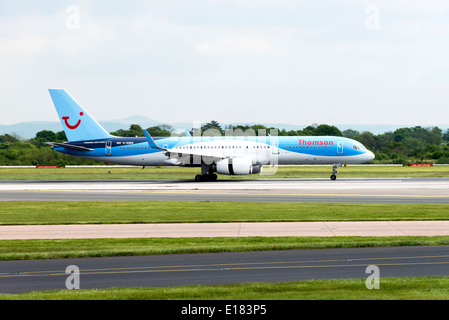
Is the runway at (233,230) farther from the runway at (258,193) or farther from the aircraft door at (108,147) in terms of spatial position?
the aircraft door at (108,147)

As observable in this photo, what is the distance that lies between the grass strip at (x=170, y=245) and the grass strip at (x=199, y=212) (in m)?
5.14

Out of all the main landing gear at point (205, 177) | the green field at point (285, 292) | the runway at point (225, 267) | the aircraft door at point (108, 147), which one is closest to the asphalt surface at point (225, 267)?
the runway at point (225, 267)

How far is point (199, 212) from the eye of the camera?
2795 centimetres

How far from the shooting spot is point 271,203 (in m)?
32.0

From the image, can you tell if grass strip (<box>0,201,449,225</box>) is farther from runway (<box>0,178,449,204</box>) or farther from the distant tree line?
the distant tree line

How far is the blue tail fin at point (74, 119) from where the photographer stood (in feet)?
177

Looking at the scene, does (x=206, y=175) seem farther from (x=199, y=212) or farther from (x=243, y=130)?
(x=243, y=130)

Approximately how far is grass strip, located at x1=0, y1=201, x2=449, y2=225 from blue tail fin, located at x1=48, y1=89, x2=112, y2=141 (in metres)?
21.9

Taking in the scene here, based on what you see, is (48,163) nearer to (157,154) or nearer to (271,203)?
(157,154)

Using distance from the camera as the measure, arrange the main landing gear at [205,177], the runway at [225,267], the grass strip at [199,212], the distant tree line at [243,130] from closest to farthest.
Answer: the runway at [225,267] < the grass strip at [199,212] < the main landing gear at [205,177] < the distant tree line at [243,130]

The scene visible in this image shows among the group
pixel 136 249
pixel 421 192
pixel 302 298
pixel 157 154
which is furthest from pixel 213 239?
pixel 157 154

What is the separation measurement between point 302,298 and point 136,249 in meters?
8.13

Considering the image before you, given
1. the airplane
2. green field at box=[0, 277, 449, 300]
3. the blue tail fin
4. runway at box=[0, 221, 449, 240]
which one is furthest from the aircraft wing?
green field at box=[0, 277, 449, 300]

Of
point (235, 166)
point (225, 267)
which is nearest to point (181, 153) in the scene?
point (235, 166)
